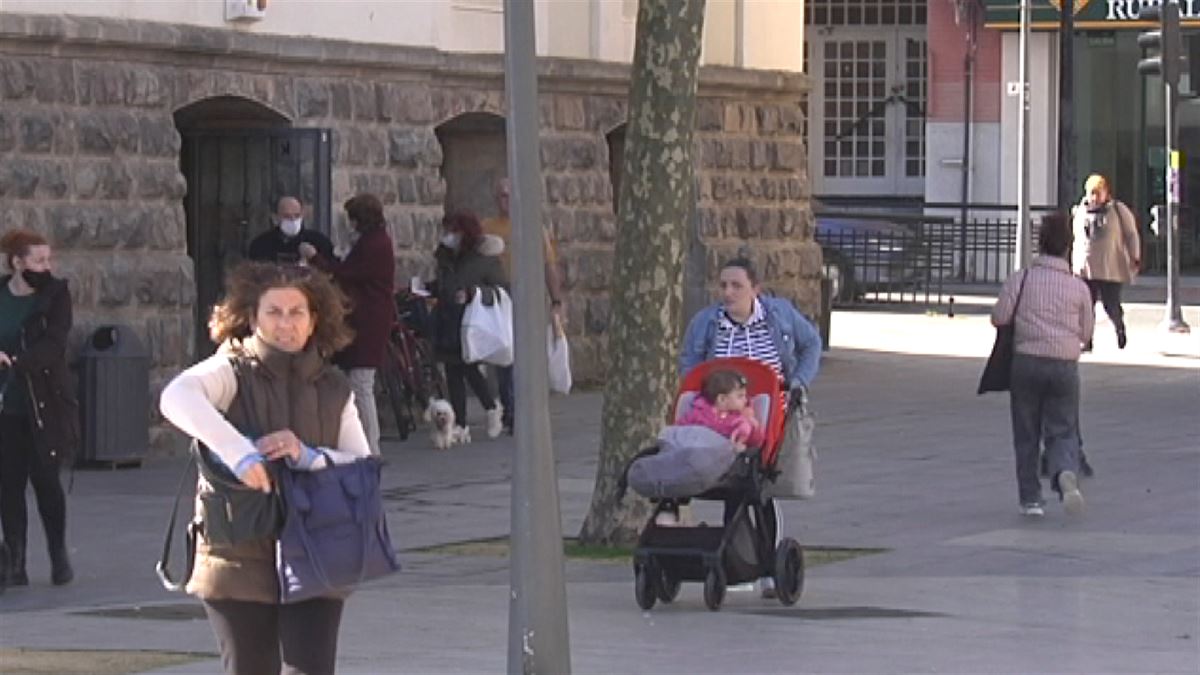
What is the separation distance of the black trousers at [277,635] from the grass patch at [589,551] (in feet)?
20.8

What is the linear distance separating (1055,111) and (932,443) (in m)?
23.7

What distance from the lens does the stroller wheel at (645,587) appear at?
12578 mm

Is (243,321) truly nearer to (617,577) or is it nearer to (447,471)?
(617,577)

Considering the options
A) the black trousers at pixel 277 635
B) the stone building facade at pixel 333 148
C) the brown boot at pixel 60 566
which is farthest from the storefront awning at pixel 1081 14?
the black trousers at pixel 277 635

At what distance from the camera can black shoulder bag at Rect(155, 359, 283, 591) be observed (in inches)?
312

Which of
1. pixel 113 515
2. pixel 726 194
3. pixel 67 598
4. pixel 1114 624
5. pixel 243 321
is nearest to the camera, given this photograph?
pixel 243 321

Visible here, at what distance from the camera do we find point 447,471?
749 inches

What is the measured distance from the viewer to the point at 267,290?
26.8 feet

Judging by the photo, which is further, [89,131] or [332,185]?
[332,185]

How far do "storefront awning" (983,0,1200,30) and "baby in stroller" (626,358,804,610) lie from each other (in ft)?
102

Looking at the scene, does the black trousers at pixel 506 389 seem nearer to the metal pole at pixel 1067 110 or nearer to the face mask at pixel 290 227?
the face mask at pixel 290 227

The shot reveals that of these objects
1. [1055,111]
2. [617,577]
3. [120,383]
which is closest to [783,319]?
[617,577]

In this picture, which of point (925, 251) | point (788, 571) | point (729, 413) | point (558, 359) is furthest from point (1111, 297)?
point (729, 413)

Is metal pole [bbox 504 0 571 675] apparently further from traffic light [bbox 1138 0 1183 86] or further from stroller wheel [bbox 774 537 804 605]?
traffic light [bbox 1138 0 1183 86]
